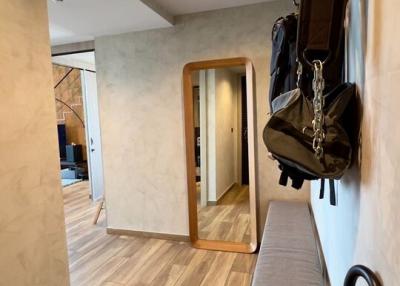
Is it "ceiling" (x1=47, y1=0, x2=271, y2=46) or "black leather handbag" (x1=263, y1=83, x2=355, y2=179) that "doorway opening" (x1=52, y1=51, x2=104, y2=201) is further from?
"black leather handbag" (x1=263, y1=83, x2=355, y2=179)

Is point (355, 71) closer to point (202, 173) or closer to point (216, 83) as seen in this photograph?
point (216, 83)

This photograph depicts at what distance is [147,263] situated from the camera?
2.73 meters

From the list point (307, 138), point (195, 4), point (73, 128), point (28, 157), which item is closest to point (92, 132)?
point (73, 128)

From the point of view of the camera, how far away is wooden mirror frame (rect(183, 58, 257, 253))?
277cm

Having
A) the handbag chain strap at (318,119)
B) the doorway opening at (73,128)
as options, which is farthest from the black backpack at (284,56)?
the doorway opening at (73,128)

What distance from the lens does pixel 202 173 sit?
3.28m

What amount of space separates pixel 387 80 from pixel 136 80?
109 inches

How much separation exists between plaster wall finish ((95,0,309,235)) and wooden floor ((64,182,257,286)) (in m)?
0.26

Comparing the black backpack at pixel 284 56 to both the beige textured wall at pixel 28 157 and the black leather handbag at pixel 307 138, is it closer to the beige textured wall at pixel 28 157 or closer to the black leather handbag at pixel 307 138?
the black leather handbag at pixel 307 138

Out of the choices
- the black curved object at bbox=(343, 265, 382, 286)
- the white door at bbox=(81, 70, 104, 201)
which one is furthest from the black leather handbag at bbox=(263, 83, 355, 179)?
the white door at bbox=(81, 70, 104, 201)

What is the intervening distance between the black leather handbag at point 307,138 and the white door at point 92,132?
454 centimetres

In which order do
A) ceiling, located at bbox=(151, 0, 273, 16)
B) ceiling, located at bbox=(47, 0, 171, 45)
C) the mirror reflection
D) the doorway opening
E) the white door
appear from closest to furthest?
ceiling, located at bbox=(47, 0, 171, 45) < ceiling, located at bbox=(151, 0, 273, 16) < the mirror reflection < the white door < the doorway opening

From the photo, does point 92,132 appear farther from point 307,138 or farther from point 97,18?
point 307,138

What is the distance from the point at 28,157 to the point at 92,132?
3648 mm
